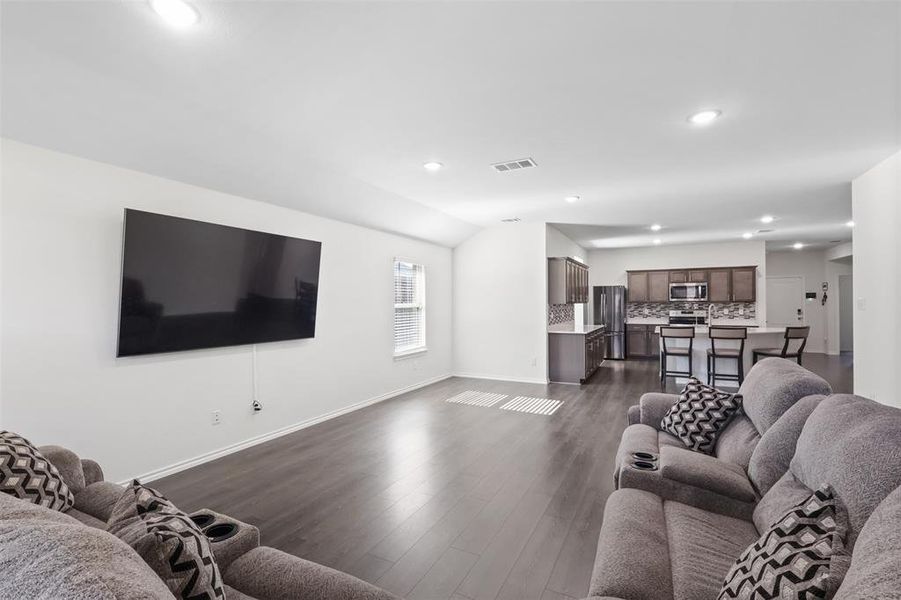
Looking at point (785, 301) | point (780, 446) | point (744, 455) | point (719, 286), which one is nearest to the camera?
point (780, 446)

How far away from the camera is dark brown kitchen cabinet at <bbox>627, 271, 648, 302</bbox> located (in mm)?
10352

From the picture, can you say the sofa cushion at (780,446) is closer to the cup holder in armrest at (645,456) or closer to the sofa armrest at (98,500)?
the cup holder in armrest at (645,456)

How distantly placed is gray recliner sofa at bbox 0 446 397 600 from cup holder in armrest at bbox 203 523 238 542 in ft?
0.10

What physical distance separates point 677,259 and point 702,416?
27.6 feet

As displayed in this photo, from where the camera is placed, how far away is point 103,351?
126 inches

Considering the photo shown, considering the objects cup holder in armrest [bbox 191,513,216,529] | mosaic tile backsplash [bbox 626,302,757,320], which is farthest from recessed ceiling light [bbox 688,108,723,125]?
mosaic tile backsplash [bbox 626,302,757,320]

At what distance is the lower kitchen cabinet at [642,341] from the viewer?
10.1 m

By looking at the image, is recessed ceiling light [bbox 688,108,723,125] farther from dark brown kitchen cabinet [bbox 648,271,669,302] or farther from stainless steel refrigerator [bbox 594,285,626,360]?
dark brown kitchen cabinet [bbox 648,271,669,302]

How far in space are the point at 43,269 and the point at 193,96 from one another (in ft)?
5.08

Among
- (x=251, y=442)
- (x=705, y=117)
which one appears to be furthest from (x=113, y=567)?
(x=251, y=442)

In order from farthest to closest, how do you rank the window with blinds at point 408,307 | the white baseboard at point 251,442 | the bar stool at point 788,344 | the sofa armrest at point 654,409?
the window with blinds at point 408,307 < the bar stool at point 788,344 < the white baseboard at point 251,442 < the sofa armrest at point 654,409

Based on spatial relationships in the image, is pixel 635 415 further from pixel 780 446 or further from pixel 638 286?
pixel 638 286

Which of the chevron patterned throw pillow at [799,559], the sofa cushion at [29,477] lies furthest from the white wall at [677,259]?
the sofa cushion at [29,477]

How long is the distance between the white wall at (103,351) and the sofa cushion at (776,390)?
416 cm
